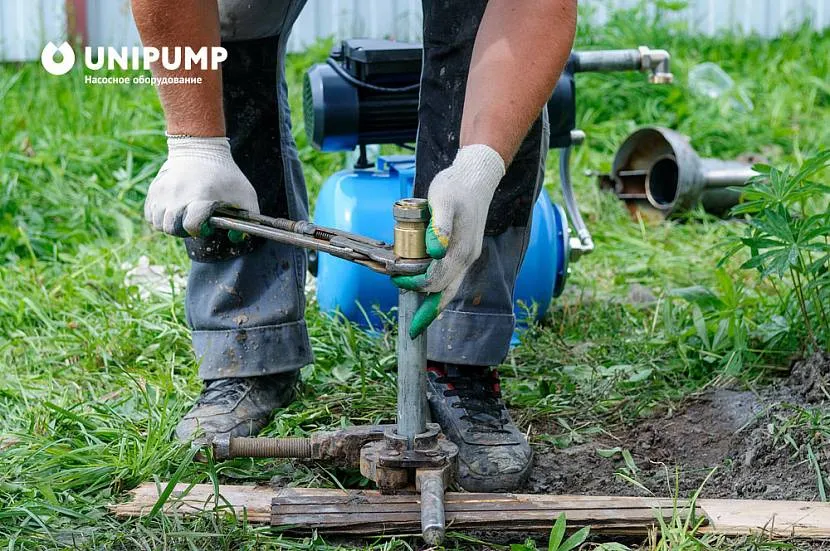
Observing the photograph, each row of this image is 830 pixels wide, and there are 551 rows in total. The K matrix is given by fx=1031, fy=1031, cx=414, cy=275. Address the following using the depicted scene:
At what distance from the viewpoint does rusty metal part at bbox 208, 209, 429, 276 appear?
62.6 inches

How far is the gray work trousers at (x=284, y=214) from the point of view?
1991 mm

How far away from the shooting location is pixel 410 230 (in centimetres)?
158

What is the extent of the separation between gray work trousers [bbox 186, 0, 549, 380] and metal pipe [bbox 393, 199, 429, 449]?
13.4 inches

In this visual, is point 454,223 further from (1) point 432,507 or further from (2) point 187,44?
(2) point 187,44

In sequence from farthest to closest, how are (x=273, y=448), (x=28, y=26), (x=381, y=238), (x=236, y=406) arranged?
(x=28, y=26) < (x=381, y=238) < (x=236, y=406) < (x=273, y=448)

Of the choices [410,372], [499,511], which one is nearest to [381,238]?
[410,372]

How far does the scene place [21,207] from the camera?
3.58 metres

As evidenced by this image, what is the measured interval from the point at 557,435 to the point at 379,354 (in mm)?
532

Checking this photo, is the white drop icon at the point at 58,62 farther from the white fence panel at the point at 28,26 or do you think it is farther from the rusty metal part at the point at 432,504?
the rusty metal part at the point at 432,504

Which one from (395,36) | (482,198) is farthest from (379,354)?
(395,36)

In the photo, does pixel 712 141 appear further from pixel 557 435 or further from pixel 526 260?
pixel 557 435

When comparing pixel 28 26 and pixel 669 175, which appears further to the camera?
pixel 28 26

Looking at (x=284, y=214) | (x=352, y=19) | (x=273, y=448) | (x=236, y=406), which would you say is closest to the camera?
(x=273, y=448)

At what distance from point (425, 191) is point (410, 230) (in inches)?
18.4
